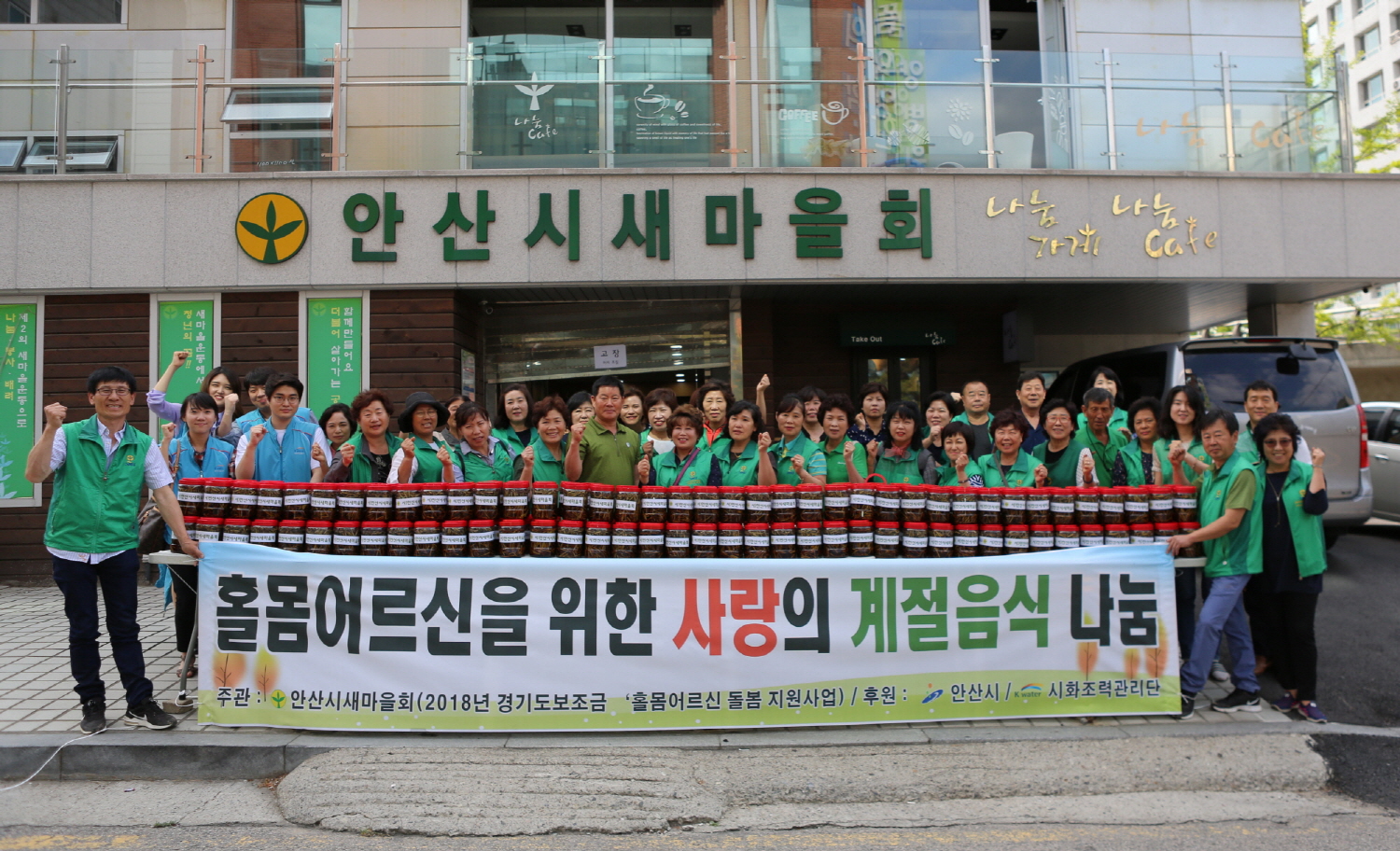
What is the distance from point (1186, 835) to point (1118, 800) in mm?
350

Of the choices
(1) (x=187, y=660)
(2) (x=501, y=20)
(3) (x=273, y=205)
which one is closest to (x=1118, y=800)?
(1) (x=187, y=660)

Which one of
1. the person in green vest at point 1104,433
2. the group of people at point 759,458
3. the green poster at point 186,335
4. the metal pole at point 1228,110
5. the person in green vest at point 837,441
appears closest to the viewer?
the group of people at point 759,458

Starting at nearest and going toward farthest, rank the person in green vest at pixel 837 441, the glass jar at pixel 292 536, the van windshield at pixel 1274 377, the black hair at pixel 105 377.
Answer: the black hair at pixel 105 377 → the glass jar at pixel 292 536 → the person in green vest at pixel 837 441 → the van windshield at pixel 1274 377

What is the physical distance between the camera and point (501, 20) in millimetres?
10789

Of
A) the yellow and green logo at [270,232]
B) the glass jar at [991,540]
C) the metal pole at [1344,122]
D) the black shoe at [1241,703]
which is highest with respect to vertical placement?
the metal pole at [1344,122]

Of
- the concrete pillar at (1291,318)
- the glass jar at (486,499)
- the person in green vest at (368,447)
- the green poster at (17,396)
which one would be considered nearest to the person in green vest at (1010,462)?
the glass jar at (486,499)

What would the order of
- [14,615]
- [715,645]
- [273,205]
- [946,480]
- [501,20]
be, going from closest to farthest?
[715,645]
[946,480]
[14,615]
[273,205]
[501,20]

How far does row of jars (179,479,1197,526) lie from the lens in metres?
4.46

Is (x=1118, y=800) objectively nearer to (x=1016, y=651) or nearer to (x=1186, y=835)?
(x=1186, y=835)

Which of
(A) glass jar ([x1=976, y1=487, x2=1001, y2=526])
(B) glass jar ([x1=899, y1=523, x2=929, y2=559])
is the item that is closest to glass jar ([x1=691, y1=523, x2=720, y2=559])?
(B) glass jar ([x1=899, y1=523, x2=929, y2=559])

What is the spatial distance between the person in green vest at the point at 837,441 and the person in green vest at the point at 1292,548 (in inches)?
82.3

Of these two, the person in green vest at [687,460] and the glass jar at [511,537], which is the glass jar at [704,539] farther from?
the glass jar at [511,537]

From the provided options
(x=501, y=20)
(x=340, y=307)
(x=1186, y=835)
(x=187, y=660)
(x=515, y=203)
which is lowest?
(x=1186, y=835)

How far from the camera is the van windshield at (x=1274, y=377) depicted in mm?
7152
